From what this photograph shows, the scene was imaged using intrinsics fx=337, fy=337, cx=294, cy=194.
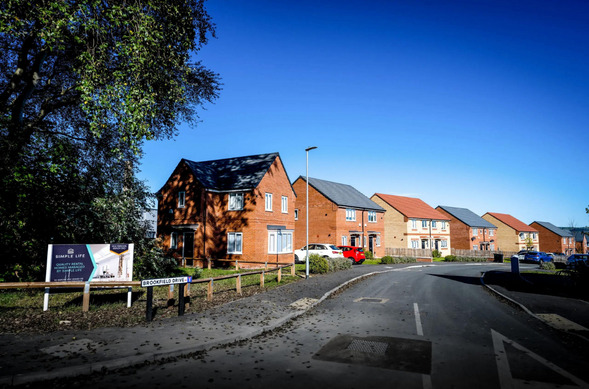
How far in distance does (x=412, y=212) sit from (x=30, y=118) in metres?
53.1

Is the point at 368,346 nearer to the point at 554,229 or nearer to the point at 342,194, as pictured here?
the point at 342,194

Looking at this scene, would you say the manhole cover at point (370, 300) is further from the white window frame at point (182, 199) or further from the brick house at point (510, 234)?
the brick house at point (510, 234)

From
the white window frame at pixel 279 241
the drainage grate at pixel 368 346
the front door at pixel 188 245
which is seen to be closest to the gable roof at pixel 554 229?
the white window frame at pixel 279 241

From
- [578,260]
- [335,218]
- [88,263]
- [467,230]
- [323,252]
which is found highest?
[335,218]

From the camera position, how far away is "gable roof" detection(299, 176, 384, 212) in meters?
44.1

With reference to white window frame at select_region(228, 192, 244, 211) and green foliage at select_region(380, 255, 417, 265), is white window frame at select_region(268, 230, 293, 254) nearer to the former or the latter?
white window frame at select_region(228, 192, 244, 211)

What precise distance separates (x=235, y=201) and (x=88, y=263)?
19.0 meters

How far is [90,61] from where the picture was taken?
13211mm

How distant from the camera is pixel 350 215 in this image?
4519 centimetres

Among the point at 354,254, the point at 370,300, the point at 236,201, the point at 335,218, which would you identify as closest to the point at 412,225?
the point at 335,218

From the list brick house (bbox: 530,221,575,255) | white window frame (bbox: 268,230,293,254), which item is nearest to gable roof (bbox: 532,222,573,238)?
brick house (bbox: 530,221,575,255)

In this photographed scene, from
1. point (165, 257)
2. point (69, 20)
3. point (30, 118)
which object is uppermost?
point (69, 20)

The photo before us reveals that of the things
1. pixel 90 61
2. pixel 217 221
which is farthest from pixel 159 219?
pixel 90 61

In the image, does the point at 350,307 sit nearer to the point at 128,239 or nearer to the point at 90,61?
the point at 128,239
